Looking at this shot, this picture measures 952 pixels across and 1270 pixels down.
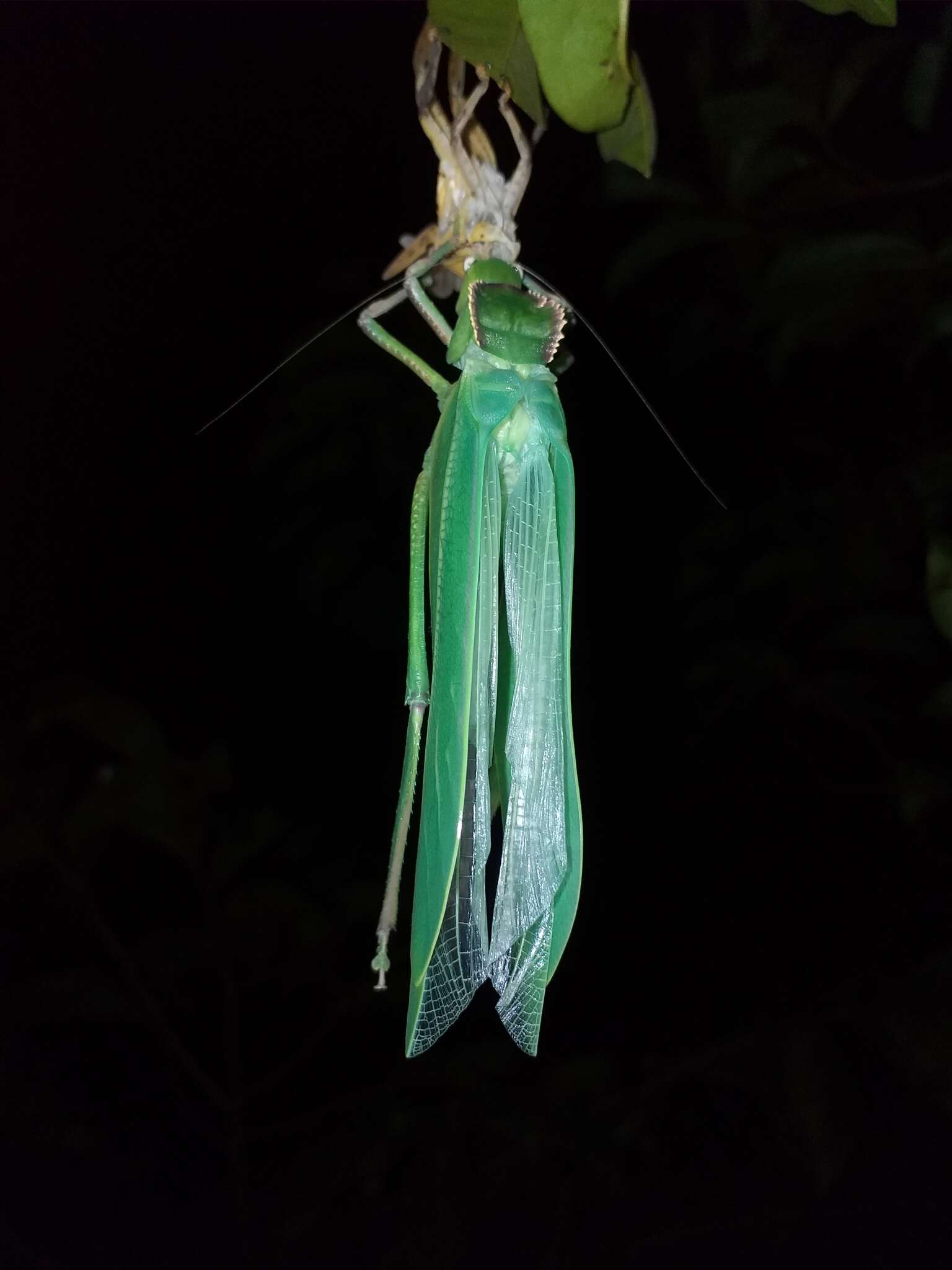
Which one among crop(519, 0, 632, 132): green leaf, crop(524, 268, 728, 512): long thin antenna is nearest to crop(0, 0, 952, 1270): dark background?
crop(524, 268, 728, 512): long thin antenna

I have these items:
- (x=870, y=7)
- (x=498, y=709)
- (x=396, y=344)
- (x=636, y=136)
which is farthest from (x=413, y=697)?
(x=870, y=7)

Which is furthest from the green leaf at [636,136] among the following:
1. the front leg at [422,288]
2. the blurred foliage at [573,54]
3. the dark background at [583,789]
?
the dark background at [583,789]

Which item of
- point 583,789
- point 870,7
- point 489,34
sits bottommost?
point 583,789

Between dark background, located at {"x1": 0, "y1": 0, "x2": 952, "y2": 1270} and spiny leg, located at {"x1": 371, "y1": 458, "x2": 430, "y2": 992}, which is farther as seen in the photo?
dark background, located at {"x1": 0, "y1": 0, "x2": 952, "y2": 1270}

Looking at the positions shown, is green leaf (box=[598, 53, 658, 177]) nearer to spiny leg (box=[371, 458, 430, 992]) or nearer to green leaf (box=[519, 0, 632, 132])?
green leaf (box=[519, 0, 632, 132])

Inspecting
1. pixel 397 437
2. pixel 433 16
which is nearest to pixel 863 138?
pixel 397 437

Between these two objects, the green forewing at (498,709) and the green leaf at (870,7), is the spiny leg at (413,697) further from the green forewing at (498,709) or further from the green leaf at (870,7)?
the green leaf at (870,7)

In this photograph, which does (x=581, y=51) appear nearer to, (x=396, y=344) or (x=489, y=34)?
(x=489, y=34)
